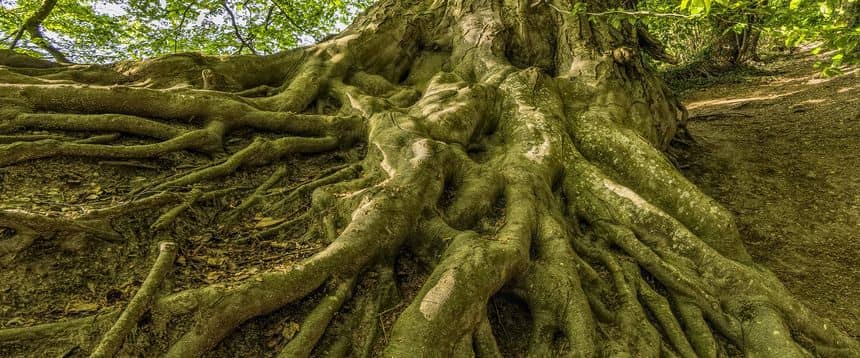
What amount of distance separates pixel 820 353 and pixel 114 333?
4.50 meters

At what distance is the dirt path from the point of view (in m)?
4.32

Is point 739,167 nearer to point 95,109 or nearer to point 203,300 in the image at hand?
→ point 203,300

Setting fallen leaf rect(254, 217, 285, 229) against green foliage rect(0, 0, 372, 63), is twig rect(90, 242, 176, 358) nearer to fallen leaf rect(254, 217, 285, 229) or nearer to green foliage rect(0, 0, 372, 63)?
fallen leaf rect(254, 217, 285, 229)

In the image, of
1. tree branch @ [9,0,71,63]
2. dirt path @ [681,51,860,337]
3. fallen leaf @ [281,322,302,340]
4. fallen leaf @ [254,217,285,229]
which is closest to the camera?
fallen leaf @ [281,322,302,340]

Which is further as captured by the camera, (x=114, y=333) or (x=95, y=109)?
(x=95, y=109)

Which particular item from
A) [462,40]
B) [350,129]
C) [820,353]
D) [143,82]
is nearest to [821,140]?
[820,353]

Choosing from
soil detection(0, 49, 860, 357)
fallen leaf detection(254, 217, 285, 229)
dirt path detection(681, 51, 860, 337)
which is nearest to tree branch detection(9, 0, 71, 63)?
soil detection(0, 49, 860, 357)

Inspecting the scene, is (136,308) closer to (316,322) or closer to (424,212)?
(316,322)

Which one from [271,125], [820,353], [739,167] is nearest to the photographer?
[820,353]

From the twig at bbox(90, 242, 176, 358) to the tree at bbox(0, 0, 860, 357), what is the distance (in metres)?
0.05

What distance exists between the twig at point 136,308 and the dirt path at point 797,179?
17.6 ft

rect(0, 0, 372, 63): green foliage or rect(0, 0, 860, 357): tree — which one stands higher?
rect(0, 0, 372, 63): green foliage

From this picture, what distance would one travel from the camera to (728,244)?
365 cm

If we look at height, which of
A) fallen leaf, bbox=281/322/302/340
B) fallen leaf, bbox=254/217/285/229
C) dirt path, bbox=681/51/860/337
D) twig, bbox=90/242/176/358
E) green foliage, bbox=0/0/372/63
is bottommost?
dirt path, bbox=681/51/860/337
